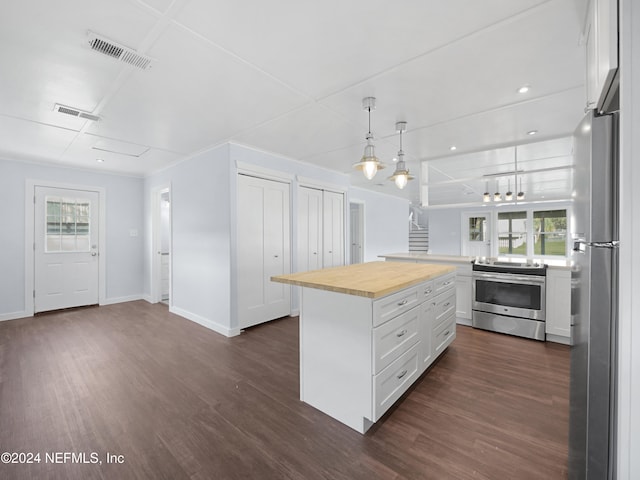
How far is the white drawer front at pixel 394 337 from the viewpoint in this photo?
1.76 m

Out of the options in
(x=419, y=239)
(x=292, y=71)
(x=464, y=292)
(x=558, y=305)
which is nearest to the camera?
(x=292, y=71)

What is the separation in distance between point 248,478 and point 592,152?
2.18 meters

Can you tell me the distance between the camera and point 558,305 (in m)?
3.28

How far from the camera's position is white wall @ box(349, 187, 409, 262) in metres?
7.06

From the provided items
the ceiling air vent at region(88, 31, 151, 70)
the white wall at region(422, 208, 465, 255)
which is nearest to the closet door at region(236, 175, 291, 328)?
the ceiling air vent at region(88, 31, 151, 70)

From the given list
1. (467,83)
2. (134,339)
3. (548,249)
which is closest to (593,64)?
(467,83)

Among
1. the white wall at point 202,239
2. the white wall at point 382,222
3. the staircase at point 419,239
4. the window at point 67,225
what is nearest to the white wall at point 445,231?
the staircase at point 419,239

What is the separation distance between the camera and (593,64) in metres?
1.15

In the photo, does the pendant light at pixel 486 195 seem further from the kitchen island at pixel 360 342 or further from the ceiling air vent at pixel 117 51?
the ceiling air vent at pixel 117 51

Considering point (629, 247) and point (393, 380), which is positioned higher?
point (629, 247)

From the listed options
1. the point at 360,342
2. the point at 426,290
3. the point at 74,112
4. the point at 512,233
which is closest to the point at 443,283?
the point at 426,290

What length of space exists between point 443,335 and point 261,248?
254cm

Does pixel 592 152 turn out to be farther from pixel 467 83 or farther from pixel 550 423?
pixel 550 423

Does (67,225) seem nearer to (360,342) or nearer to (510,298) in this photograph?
(360,342)
